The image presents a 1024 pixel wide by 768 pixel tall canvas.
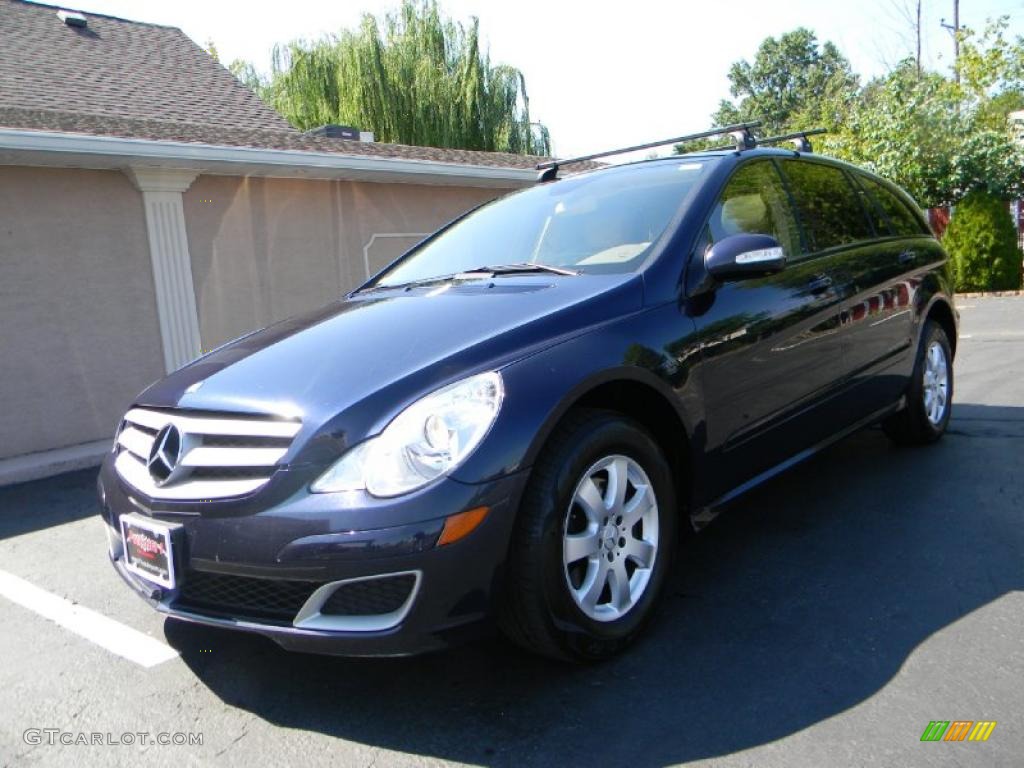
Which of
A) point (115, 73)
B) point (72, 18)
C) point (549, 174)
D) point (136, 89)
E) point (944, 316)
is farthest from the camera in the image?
point (72, 18)

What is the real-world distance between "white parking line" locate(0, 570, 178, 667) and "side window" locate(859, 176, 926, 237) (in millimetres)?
4160

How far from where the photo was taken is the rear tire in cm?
475

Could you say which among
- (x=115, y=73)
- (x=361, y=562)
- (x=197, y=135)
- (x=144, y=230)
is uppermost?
(x=115, y=73)

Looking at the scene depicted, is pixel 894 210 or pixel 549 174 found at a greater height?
pixel 549 174

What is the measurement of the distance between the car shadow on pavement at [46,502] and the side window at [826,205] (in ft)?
14.3

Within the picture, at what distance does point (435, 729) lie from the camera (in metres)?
2.36

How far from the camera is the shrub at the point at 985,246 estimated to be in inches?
598

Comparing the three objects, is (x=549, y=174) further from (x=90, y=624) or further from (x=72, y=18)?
(x=72, y=18)

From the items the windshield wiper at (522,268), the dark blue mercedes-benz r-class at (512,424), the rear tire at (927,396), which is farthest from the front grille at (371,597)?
the rear tire at (927,396)

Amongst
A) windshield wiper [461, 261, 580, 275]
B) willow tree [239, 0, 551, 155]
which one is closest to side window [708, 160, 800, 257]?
windshield wiper [461, 261, 580, 275]

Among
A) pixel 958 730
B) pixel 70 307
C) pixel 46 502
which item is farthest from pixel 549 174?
pixel 70 307

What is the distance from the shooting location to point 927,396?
4.89m

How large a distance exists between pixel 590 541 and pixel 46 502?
14.4ft

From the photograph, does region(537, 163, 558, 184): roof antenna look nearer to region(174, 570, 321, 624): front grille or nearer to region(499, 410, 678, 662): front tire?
region(499, 410, 678, 662): front tire
